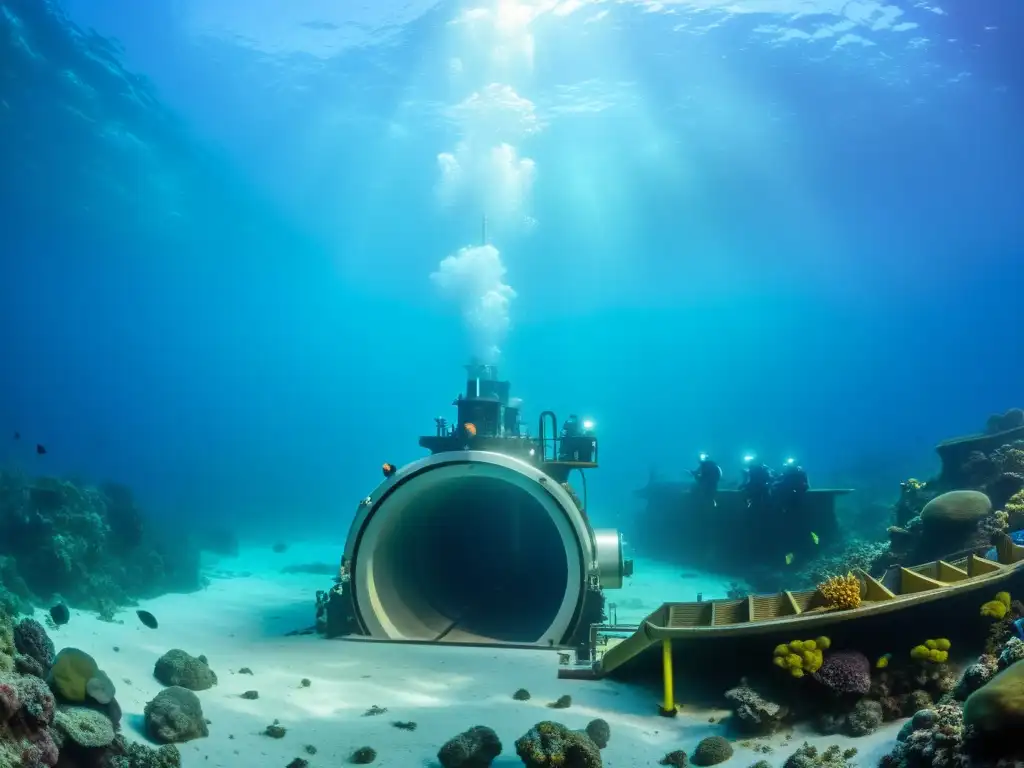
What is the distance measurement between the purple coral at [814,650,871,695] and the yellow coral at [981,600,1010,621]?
4.89 ft

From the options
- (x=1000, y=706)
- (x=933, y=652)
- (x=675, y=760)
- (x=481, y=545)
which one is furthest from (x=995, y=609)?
(x=481, y=545)

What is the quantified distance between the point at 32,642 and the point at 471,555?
10.0 meters

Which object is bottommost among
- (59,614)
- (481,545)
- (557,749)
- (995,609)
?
(557,749)

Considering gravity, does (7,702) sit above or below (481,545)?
below

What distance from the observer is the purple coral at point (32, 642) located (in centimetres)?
663

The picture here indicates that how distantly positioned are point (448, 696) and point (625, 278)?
368ft

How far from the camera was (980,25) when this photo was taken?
1362 inches

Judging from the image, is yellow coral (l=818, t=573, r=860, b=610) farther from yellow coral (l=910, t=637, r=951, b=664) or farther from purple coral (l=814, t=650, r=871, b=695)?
yellow coral (l=910, t=637, r=951, b=664)

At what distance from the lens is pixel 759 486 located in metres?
21.1

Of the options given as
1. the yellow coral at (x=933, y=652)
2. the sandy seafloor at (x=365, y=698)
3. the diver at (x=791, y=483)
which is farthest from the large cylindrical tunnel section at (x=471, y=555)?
the diver at (x=791, y=483)

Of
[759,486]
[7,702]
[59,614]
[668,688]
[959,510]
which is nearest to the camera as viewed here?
[7,702]

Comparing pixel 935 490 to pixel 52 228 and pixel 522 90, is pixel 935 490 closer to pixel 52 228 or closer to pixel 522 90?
pixel 522 90

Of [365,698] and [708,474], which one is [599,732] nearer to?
[365,698]

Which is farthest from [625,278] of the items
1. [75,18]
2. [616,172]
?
[75,18]
